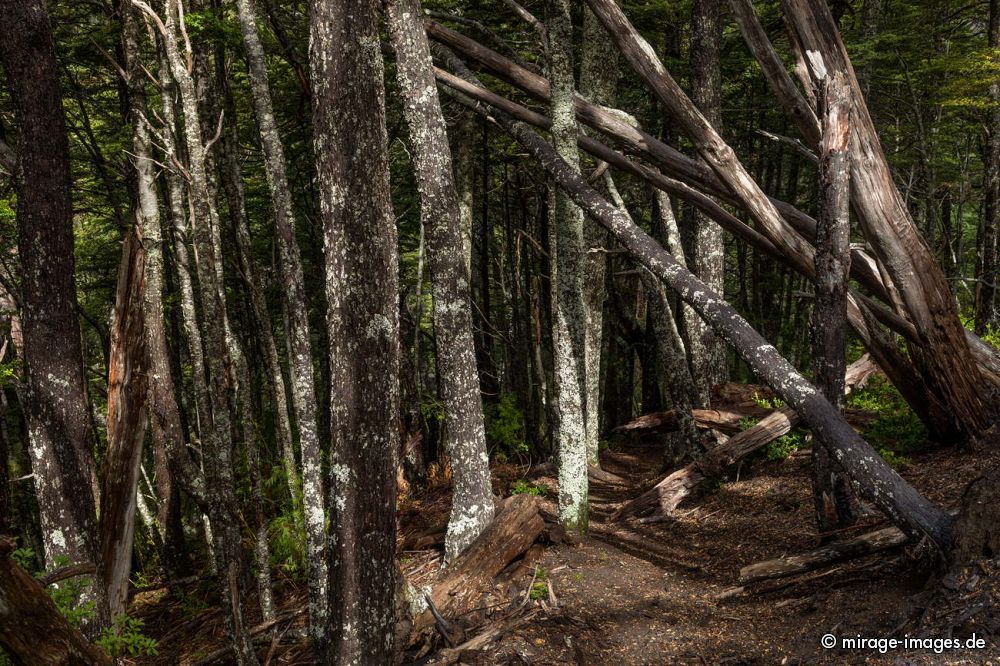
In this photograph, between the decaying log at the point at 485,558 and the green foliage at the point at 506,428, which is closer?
the decaying log at the point at 485,558

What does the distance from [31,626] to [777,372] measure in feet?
18.1

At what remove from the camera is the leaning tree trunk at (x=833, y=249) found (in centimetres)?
551

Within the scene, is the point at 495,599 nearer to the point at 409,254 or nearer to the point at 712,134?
the point at 712,134

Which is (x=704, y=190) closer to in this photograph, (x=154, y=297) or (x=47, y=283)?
(x=47, y=283)

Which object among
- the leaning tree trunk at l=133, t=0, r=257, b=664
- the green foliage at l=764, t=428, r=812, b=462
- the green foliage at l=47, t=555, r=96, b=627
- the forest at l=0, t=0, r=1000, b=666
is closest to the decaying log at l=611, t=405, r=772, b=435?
the forest at l=0, t=0, r=1000, b=666

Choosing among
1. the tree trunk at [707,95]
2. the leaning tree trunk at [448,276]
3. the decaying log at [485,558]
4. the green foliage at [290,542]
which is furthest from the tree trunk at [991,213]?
the green foliage at [290,542]

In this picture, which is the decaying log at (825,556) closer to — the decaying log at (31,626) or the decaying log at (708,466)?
the decaying log at (708,466)

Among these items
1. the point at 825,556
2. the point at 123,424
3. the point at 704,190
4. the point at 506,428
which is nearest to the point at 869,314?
the point at 704,190

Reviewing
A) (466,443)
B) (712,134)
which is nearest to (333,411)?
(466,443)

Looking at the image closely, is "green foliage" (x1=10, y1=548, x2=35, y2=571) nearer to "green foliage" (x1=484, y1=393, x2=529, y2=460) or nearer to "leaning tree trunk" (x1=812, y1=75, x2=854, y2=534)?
"leaning tree trunk" (x1=812, y1=75, x2=854, y2=534)

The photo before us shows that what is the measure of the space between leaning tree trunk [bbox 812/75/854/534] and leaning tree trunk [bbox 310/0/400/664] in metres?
3.76

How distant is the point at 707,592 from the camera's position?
237 inches

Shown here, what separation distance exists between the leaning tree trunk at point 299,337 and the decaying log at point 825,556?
14.0ft

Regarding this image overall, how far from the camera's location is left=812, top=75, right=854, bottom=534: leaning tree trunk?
551 centimetres
